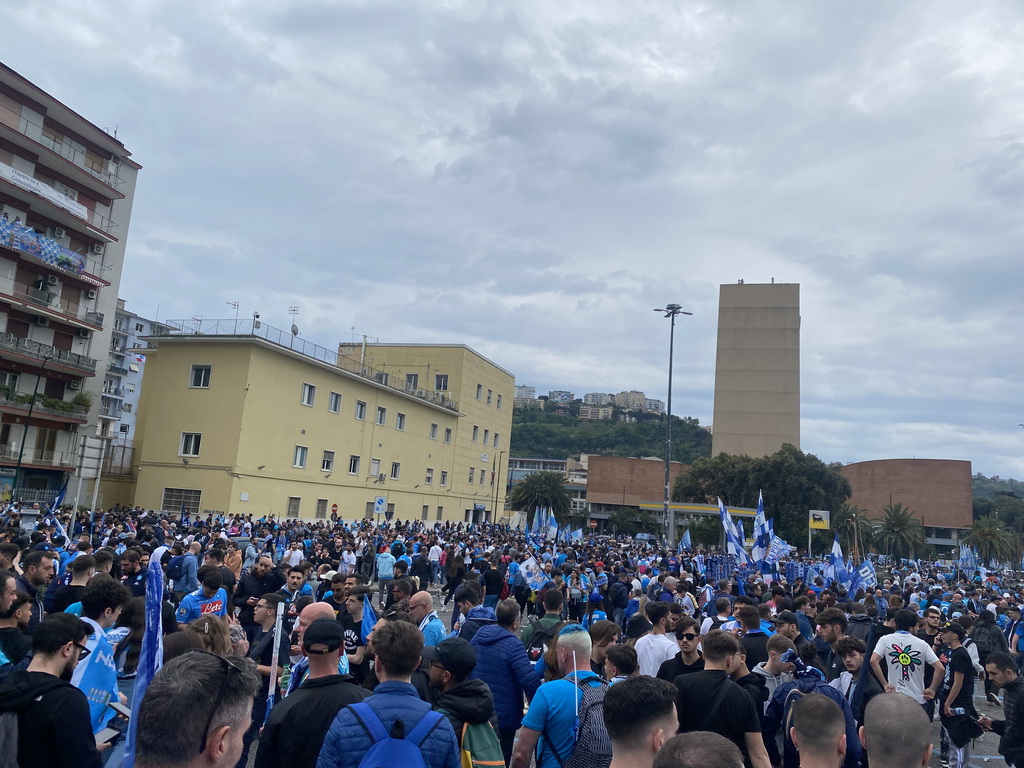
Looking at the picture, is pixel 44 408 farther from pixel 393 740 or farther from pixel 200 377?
pixel 393 740

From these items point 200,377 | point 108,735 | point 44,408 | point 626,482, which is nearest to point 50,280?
point 44,408

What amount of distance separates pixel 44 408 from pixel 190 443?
268 inches

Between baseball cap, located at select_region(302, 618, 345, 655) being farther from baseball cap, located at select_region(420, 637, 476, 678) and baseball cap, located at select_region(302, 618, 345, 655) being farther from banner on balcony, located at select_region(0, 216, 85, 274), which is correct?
banner on balcony, located at select_region(0, 216, 85, 274)

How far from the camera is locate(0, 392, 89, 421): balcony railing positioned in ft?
109

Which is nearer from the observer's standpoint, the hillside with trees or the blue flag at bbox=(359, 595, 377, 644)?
the blue flag at bbox=(359, 595, 377, 644)

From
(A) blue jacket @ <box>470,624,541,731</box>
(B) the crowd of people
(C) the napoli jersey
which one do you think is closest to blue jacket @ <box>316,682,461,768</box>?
(B) the crowd of people

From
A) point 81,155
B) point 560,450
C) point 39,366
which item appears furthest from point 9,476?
point 560,450

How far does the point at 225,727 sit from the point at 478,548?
80.5 feet

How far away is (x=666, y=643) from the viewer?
6816 millimetres

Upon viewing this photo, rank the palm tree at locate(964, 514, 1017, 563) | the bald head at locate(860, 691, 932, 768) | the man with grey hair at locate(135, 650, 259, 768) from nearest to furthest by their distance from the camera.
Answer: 1. the man with grey hair at locate(135, 650, 259, 768)
2. the bald head at locate(860, 691, 932, 768)
3. the palm tree at locate(964, 514, 1017, 563)

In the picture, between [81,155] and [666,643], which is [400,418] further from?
[666,643]

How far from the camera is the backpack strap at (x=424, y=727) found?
3315 millimetres

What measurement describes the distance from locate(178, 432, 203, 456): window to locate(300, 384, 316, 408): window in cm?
585

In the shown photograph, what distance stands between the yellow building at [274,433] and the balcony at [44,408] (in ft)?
10.5
